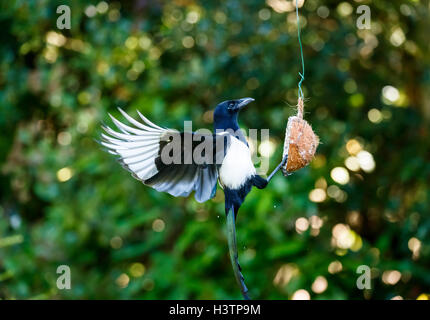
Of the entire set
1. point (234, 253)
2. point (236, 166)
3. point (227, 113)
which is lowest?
point (234, 253)

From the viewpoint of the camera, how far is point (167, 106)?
3.03 m

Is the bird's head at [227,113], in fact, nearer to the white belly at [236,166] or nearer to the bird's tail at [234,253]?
the white belly at [236,166]

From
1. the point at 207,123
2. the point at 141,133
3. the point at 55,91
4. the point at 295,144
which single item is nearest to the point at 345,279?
the point at 207,123

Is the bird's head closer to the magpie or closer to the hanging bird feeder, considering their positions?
the magpie

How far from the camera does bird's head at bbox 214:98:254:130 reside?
117 centimetres

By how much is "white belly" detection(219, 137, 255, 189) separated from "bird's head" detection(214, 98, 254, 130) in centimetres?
6

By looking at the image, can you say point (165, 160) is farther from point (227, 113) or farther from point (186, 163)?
point (227, 113)

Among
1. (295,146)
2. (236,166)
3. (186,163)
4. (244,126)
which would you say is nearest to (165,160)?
(186,163)

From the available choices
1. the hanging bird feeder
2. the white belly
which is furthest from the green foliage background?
the white belly

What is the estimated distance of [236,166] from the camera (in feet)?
3.64

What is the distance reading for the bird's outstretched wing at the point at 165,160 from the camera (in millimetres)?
1111

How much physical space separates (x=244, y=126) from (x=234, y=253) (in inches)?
64.6
